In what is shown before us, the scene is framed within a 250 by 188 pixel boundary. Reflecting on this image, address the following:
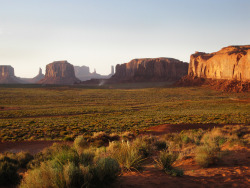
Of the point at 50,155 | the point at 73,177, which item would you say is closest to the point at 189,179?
the point at 73,177

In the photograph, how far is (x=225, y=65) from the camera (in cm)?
8538

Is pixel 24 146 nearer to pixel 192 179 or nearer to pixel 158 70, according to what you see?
pixel 192 179

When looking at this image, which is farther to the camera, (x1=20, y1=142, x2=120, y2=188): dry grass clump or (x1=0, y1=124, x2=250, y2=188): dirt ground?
(x1=0, y1=124, x2=250, y2=188): dirt ground

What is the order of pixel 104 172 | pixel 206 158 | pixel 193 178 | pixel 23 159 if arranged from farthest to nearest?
pixel 23 159
pixel 206 158
pixel 193 178
pixel 104 172

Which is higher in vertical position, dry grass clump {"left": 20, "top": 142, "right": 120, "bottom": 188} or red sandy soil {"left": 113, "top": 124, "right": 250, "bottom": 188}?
dry grass clump {"left": 20, "top": 142, "right": 120, "bottom": 188}

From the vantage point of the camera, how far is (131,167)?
535 cm

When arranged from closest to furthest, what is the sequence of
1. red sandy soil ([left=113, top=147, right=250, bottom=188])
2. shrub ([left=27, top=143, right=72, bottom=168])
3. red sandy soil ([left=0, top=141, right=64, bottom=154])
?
1. red sandy soil ([left=113, top=147, right=250, bottom=188])
2. shrub ([left=27, top=143, right=72, bottom=168])
3. red sandy soil ([left=0, top=141, right=64, bottom=154])

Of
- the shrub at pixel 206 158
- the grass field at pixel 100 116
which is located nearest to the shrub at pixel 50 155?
the shrub at pixel 206 158

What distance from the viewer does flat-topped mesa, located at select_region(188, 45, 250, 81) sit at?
75.5 meters

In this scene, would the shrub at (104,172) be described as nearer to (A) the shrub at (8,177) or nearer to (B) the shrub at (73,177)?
(B) the shrub at (73,177)

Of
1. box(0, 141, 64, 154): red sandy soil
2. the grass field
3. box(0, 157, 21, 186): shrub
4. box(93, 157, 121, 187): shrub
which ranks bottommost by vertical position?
the grass field

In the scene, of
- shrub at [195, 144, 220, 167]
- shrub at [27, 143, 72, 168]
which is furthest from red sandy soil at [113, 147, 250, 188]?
shrub at [27, 143, 72, 168]

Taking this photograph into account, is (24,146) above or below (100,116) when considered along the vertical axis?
above

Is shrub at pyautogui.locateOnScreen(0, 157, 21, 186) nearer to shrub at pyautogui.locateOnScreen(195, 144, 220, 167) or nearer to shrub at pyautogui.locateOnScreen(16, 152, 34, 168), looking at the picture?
shrub at pyautogui.locateOnScreen(16, 152, 34, 168)
